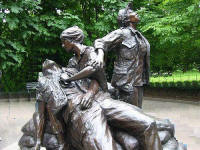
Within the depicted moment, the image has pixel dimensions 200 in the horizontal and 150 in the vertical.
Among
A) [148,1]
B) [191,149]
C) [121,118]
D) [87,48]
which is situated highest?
[148,1]

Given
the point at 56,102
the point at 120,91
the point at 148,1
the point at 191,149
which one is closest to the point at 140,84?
the point at 120,91

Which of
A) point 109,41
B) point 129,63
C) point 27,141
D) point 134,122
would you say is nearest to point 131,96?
point 129,63

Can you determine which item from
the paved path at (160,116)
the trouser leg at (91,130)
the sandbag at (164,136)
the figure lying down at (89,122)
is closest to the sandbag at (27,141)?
the figure lying down at (89,122)

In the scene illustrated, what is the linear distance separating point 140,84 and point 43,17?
785 centimetres

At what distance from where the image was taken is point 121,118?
2.93 metres

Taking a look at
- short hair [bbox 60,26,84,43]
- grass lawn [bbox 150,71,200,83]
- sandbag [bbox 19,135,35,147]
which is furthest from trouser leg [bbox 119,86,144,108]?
grass lawn [bbox 150,71,200,83]

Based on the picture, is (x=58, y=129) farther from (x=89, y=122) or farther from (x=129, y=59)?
(x=129, y=59)

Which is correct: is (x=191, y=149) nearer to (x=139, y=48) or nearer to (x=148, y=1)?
(x=139, y=48)

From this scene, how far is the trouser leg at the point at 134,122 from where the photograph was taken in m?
2.83

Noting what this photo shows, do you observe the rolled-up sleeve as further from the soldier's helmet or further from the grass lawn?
the grass lawn

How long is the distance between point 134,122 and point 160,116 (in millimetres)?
5967

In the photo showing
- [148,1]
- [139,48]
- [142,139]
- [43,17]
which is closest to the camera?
[142,139]

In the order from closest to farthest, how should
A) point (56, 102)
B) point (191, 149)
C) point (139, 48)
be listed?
1. point (56, 102)
2. point (139, 48)
3. point (191, 149)

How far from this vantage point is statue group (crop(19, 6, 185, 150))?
2.88 m
